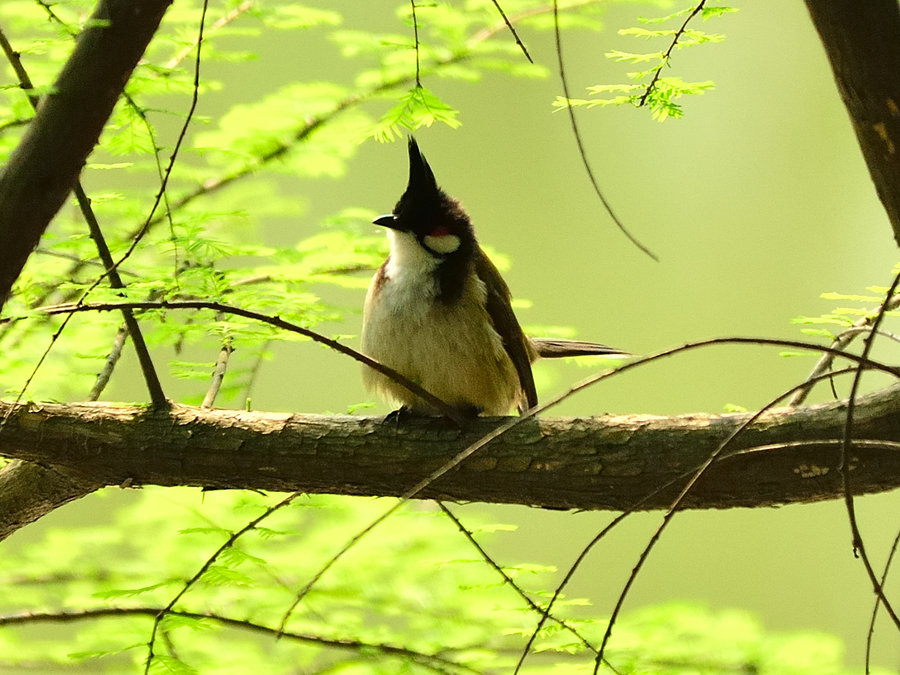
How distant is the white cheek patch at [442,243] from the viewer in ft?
7.03

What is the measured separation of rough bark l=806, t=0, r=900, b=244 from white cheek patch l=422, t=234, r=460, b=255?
110 cm

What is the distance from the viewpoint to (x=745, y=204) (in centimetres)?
429

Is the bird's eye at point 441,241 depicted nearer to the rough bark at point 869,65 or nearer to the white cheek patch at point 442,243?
the white cheek patch at point 442,243

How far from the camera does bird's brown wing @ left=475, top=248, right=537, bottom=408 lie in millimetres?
2137

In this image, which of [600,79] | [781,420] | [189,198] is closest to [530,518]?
[600,79]

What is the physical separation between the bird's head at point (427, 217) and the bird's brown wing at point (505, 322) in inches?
3.0

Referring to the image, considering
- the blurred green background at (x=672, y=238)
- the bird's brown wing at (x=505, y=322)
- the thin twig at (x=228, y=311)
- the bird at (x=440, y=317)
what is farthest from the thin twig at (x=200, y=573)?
the blurred green background at (x=672, y=238)

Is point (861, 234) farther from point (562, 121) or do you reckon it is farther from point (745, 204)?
point (562, 121)

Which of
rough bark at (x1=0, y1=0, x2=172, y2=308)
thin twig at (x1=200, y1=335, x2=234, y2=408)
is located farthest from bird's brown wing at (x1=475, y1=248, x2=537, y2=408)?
rough bark at (x1=0, y1=0, x2=172, y2=308)

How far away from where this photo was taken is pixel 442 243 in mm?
2156

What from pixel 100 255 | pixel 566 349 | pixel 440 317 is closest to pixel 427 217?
pixel 440 317

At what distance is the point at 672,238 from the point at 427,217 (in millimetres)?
2472

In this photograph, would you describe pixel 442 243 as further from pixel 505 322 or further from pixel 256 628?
pixel 256 628

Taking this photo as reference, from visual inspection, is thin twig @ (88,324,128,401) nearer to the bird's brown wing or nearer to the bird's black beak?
the bird's black beak
